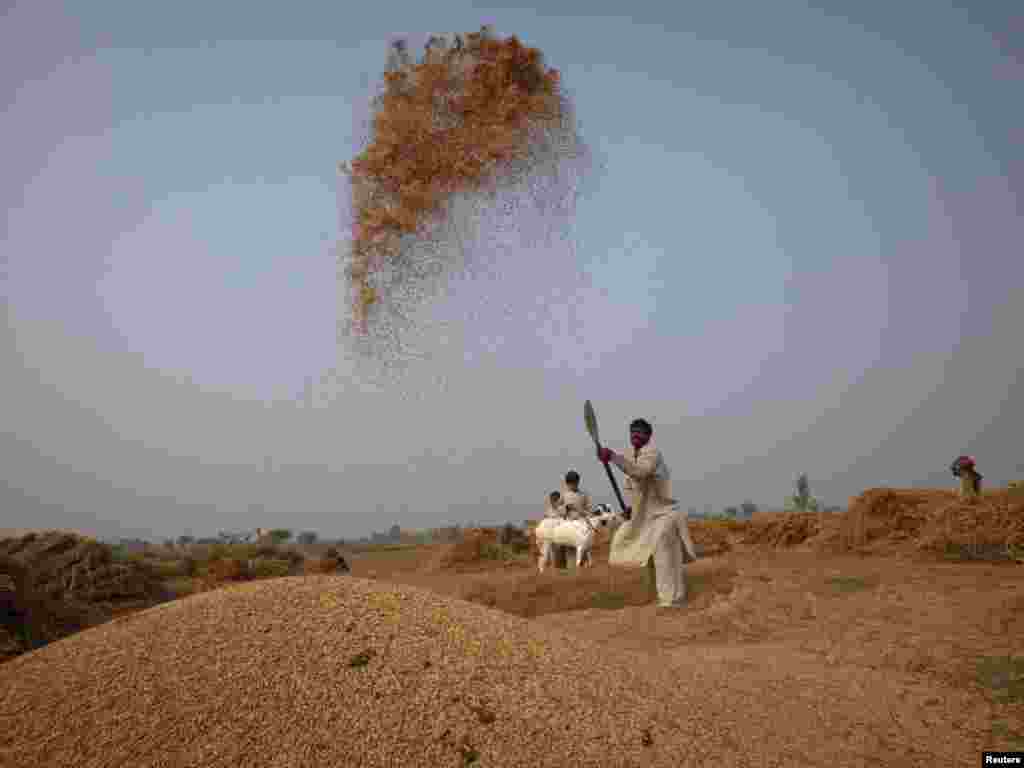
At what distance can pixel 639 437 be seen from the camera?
7.10 metres

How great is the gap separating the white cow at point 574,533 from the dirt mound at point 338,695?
21.3ft

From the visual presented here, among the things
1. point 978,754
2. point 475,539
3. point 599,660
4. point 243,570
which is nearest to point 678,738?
point 599,660

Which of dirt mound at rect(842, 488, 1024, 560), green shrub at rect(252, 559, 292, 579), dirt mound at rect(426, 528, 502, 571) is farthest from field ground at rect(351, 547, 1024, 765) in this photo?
dirt mound at rect(426, 528, 502, 571)

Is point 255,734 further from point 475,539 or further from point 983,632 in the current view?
point 475,539

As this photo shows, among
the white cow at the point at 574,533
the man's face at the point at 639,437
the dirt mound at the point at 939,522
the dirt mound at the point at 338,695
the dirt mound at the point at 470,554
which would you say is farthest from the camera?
the dirt mound at the point at 470,554

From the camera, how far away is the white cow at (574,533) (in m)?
10.2

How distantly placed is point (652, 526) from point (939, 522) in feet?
17.9

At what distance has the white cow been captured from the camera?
33.6ft

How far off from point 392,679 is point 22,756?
4.92 feet

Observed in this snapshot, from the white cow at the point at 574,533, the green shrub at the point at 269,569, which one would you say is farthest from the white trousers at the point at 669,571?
the green shrub at the point at 269,569

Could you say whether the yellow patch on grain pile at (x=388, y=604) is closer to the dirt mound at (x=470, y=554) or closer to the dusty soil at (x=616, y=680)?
the dusty soil at (x=616, y=680)

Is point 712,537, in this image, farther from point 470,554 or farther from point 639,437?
point 639,437

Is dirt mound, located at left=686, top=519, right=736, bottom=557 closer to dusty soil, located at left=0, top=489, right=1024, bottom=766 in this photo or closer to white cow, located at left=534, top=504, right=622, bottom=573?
white cow, located at left=534, top=504, right=622, bottom=573

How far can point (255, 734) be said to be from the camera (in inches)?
107
